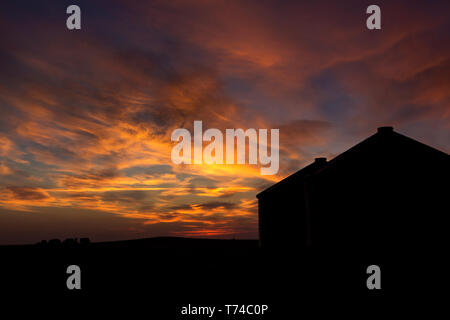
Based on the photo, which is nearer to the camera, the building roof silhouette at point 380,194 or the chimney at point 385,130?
the building roof silhouette at point 380,194

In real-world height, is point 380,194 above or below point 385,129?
below

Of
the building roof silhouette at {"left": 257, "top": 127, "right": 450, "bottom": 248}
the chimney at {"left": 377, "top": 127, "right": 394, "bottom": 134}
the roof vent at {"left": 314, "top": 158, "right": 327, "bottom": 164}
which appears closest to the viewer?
the building roof silhouette at {"left": 257, "top": 127, "right": 450, "bottom": 248}

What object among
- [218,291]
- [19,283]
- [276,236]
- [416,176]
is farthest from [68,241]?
[416,176]

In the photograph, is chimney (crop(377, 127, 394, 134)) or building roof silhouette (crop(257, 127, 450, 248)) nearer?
building roof silhouette (crop(257, 127, 450, 248))

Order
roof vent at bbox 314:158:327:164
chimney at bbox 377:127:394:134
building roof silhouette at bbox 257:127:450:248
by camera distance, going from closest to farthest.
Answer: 1. building roof silhouette at bbox 257:127:450:248
2. chimney at bbox 377:127:394:134
3. roof vent at bbox 314:158:327:164

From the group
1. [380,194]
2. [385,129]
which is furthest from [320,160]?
[380,194]

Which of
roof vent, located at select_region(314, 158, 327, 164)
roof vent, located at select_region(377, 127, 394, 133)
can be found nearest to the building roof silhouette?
roof vent, located at select_region(377, 127, 394, 133)

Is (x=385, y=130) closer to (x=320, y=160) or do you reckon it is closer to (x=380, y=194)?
(x=380, y=194)

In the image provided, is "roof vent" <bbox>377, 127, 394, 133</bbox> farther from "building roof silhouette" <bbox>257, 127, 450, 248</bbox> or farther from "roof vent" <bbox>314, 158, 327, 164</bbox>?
"roof vent" <bbox>314, 158, 327, 164</bbox>

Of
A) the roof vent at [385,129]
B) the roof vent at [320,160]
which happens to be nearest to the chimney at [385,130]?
the roof vent at [385,129]

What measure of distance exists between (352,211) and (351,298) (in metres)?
6.41

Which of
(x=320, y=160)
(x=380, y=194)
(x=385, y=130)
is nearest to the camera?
(x=380, y=194)

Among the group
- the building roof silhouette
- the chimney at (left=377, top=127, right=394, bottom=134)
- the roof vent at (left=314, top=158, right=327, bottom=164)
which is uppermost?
the chimney at (left=377, top=127, right=394, bottom=134)

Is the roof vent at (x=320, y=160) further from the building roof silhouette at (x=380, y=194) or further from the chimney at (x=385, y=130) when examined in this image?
the chimney at (x=385, y=130)
